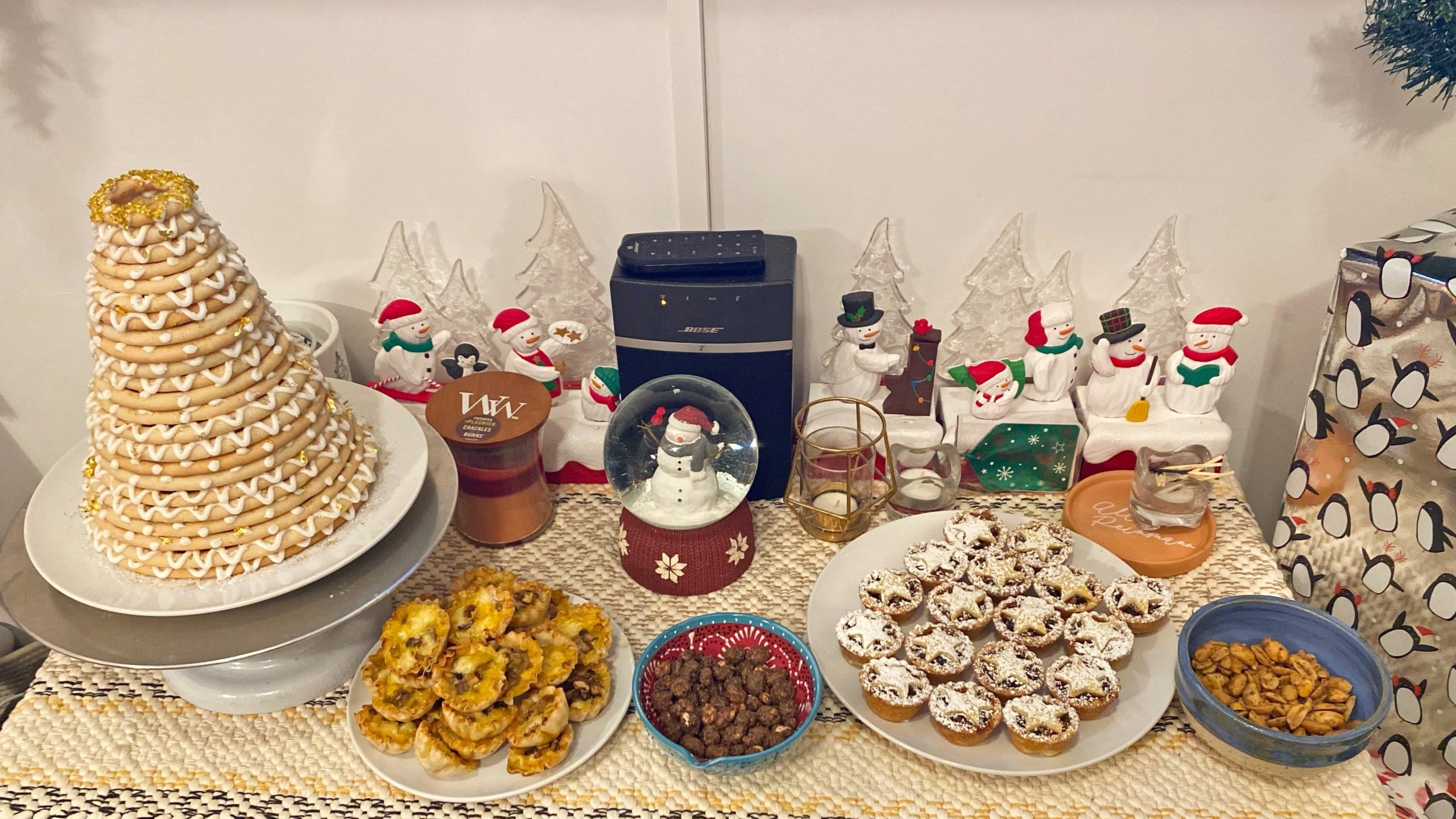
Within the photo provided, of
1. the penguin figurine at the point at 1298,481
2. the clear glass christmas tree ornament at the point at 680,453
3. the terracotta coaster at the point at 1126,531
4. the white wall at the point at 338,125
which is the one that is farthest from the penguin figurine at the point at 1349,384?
the white wall at the point at 338,125

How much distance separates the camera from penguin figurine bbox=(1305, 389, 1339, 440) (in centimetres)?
111

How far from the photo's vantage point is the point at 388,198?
4.38 ft

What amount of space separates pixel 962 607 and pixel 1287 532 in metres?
0.47

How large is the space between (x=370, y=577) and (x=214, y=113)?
728 millimetres

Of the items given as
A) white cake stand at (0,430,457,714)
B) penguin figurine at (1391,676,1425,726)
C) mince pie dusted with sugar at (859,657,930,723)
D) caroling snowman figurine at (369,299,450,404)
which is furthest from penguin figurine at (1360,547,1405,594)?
caroling snowman figurine at (369,299,450,404)

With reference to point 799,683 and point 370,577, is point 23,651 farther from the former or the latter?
point 799,683

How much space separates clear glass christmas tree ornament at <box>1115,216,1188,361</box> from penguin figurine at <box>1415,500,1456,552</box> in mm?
352

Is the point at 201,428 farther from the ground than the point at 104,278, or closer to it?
closer to it

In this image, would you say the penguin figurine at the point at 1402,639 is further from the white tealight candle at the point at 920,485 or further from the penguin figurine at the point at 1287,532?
the white tealight candle at the point at 920,485

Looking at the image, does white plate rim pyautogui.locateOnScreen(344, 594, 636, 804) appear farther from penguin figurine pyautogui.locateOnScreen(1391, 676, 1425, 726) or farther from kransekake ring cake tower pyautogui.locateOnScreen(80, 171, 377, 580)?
penguin figurine pyautogui.locateOnScreen(1391, 676, 1425, 726)

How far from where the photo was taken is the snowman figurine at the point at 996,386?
4.05ft

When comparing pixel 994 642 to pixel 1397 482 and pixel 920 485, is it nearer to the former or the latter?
pixel 920 485

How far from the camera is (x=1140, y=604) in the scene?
105cm

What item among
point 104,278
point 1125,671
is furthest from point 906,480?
point 104,278
